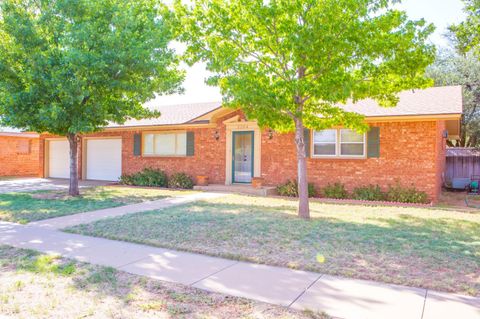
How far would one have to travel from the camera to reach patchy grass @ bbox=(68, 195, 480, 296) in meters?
5.11

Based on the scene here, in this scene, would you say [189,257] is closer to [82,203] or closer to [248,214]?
[248,214]

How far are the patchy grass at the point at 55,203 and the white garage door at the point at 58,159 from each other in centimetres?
791

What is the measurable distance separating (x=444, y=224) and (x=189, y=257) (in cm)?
598

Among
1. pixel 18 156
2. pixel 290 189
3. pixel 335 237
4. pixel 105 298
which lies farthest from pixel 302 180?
pixel 18 156

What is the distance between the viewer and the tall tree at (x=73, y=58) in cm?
1087

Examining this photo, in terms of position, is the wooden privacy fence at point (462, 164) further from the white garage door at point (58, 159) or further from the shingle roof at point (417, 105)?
the white garage door at point (58, 159)

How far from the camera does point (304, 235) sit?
7129mm

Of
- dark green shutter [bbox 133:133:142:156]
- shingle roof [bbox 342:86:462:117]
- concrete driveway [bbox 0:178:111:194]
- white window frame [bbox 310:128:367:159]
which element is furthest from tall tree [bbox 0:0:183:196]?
shingle roof [bbox 342:86:462:117]

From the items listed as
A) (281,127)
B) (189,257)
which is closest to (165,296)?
(189,257)

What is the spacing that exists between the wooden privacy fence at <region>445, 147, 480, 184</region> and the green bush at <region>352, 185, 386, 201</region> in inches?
287

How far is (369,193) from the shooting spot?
492 inches

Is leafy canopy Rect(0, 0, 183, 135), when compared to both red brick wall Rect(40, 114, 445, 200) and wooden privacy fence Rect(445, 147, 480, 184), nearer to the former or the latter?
red brick wall Rect(40, 114, 445, 200)

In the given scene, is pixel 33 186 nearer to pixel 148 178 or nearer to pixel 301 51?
pixel 148 178

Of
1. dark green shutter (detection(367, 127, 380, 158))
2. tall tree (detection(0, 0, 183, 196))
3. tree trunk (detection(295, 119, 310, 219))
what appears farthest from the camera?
dark green shutter (detection(367, 127, 380, 158))
